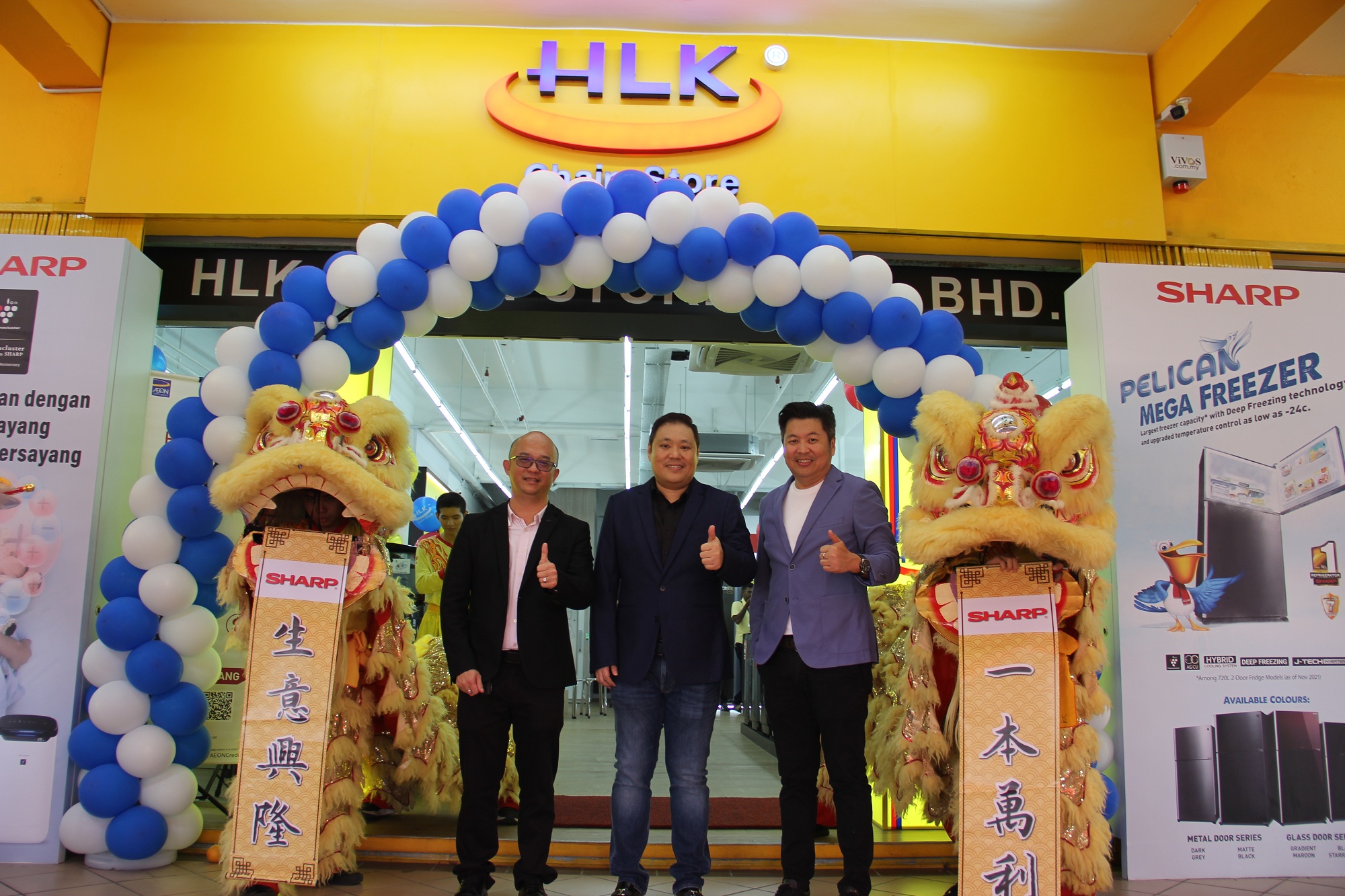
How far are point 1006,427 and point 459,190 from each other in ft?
6.98

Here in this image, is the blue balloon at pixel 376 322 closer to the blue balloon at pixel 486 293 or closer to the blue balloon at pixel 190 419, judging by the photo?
the blue balloon at pixel 486 293

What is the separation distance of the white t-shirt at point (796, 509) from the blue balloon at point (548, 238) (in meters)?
1.20

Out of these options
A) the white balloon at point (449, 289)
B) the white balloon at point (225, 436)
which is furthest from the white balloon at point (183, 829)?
the white balloon at point (449, 289)

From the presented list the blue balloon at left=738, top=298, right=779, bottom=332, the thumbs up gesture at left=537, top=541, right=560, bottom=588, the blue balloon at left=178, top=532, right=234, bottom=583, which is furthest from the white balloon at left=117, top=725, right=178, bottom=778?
the blue balloon at left=738, top=298, right=779, bottom=332

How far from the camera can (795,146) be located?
4.38 metres

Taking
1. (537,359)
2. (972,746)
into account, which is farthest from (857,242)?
(537,359)

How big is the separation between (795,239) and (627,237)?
624 millimetres

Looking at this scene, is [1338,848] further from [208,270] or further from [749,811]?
[208,270]

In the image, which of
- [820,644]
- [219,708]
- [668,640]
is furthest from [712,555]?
[219,708]

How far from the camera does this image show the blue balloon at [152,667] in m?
3.35

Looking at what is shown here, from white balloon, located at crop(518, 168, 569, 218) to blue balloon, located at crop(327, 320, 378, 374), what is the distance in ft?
2.67

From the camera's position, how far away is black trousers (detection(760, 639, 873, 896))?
2828 millimetres

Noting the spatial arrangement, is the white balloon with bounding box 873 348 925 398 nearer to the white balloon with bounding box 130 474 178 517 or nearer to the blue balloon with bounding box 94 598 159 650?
the white balloon with bounding box 130 474 178 517

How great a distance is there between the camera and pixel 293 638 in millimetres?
2883
